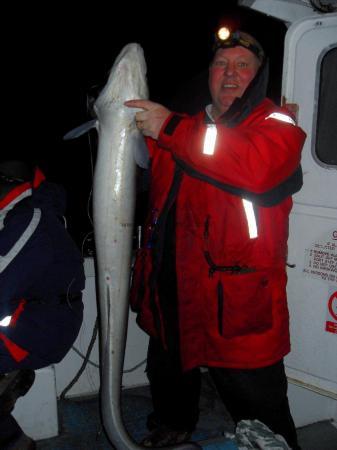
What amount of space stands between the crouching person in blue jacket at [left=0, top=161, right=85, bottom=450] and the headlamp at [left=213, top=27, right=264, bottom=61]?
56.5 inches

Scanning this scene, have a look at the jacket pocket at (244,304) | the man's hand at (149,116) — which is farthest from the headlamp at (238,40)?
the jacket pocket at (244,304)

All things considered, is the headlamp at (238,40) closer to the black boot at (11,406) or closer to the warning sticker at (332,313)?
the warning sticker at (332,313)

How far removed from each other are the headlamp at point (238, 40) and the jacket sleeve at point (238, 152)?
75 centimetres

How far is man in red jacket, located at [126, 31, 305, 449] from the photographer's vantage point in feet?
7.30

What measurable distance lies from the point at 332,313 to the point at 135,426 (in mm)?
1722

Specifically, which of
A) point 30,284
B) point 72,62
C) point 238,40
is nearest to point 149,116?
point 238,40

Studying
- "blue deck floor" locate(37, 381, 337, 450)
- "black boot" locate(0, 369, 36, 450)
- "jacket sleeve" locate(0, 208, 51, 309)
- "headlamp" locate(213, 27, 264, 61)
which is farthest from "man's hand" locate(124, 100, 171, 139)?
"blue deck floor" locate(37, 381, 337, 450)

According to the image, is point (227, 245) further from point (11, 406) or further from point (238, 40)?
point (11, 406)

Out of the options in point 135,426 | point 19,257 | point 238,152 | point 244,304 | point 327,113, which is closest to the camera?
point 238,152

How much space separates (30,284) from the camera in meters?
2.65

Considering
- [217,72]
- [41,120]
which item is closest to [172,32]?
[41,120]

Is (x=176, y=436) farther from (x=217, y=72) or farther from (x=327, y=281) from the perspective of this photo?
(x=217, y=72)

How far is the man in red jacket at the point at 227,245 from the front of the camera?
2.23 metres

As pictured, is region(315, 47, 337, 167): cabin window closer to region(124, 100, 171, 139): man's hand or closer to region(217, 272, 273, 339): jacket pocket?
region(217, 272, 273, 339): jacket pocket
